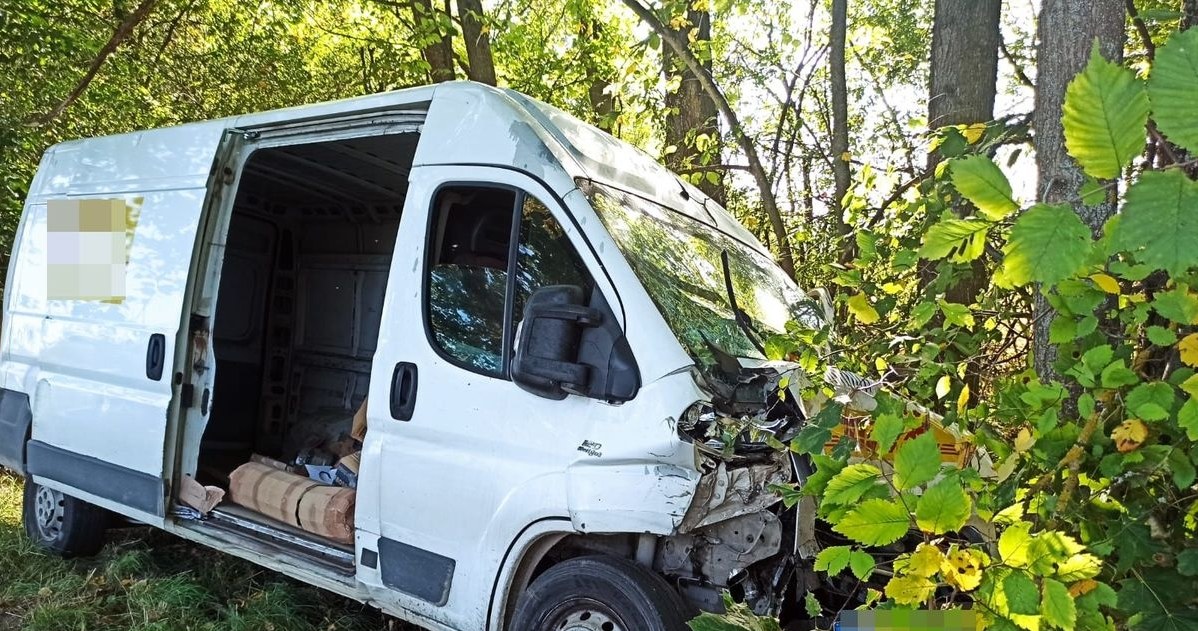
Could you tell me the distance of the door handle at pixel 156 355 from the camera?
425cm

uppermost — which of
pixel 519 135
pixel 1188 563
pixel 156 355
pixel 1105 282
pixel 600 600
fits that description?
pixel 519 135

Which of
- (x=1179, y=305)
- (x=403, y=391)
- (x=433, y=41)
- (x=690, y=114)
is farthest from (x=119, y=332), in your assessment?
(x=433, y=41)

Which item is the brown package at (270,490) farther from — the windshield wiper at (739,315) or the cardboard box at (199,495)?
the windshield wiper at (739,315)

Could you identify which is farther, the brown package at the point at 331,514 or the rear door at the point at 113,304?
the rear door at the point at 113,304

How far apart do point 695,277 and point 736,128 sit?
118 inches

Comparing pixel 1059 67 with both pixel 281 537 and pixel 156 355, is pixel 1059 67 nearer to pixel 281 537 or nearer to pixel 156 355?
pixel 281 537

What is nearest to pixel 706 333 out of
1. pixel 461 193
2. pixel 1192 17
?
pixel 461 193

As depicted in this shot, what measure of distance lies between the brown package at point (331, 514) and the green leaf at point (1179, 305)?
3243 millimetres

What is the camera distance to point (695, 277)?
3.24m

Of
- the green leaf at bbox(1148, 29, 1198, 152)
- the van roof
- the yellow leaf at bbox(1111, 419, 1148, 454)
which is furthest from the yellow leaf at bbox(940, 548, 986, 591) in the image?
the van roof

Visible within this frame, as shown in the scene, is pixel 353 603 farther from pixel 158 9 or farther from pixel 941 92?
pixel 158 9

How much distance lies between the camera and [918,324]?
1.73m

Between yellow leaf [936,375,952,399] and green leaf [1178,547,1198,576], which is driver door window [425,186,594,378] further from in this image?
→ green leaf [1178,547,1198,576]

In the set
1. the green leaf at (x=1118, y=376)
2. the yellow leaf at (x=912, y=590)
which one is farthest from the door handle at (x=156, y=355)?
the green leaf at (x=1118, y=376)
